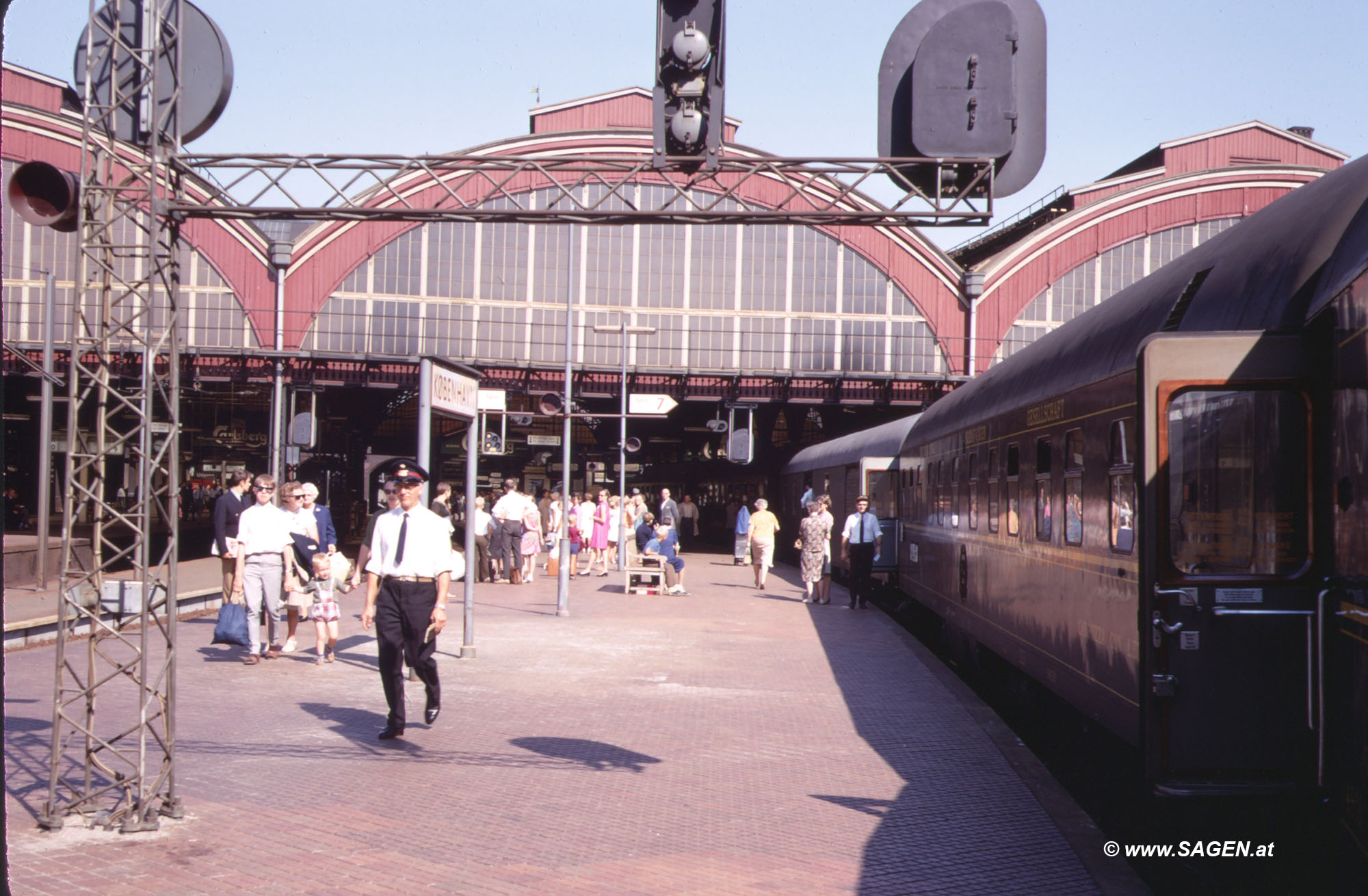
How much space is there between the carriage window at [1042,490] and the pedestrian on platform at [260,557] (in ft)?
23.6

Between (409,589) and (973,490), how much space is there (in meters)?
6.42

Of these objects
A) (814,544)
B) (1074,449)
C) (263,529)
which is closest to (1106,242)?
(814,544)

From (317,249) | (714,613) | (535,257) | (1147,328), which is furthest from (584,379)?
(1147,328)

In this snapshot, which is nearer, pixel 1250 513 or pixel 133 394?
pixel 1250 513

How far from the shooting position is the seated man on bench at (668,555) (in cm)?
2306

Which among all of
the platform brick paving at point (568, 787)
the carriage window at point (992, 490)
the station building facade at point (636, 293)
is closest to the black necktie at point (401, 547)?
the platform brick paving at point (568, 787)

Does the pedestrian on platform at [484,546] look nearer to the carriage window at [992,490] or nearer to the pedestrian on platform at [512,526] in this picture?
the pedestrian on platform at [512,526]

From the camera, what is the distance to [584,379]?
38.1m

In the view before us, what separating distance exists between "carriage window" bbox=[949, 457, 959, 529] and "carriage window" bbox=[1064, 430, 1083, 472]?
5.32 meters

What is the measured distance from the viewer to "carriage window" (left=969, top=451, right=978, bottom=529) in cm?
1323

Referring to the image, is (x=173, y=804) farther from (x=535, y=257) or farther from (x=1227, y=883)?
(x=535, y=257)

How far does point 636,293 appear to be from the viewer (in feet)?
131

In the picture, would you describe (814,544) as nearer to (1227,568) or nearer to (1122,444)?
(1122,444)

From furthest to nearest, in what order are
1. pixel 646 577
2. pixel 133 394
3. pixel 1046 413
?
pixel 646 577 < pixel 1046 413 < pixel 133 394
